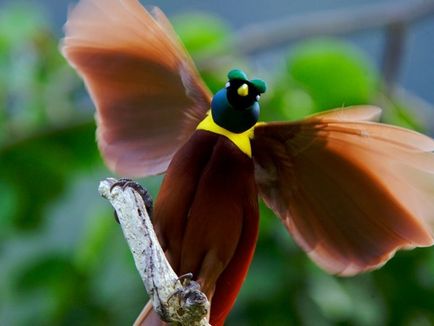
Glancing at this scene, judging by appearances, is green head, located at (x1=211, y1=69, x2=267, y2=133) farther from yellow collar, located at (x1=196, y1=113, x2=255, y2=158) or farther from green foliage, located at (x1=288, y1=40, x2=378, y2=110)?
green foliage, located at (x1=288, y1=40, x2=378, y2=110)

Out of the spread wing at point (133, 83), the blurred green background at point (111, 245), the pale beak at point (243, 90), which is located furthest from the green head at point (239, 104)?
the blurred green background at point (111, 245)

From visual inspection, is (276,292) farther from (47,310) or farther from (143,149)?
(143,149)

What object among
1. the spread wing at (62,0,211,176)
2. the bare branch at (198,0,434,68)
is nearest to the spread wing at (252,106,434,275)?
the spread wing at (62,0,211,176)

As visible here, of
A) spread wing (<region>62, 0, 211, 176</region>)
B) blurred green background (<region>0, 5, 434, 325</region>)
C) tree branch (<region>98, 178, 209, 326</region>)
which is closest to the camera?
tree branch (<region>98, 178, 209, 326</region>)

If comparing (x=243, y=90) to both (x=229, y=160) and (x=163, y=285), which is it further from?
(x=163, y=285)

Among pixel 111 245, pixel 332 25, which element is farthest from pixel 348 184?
pixel 332 25
